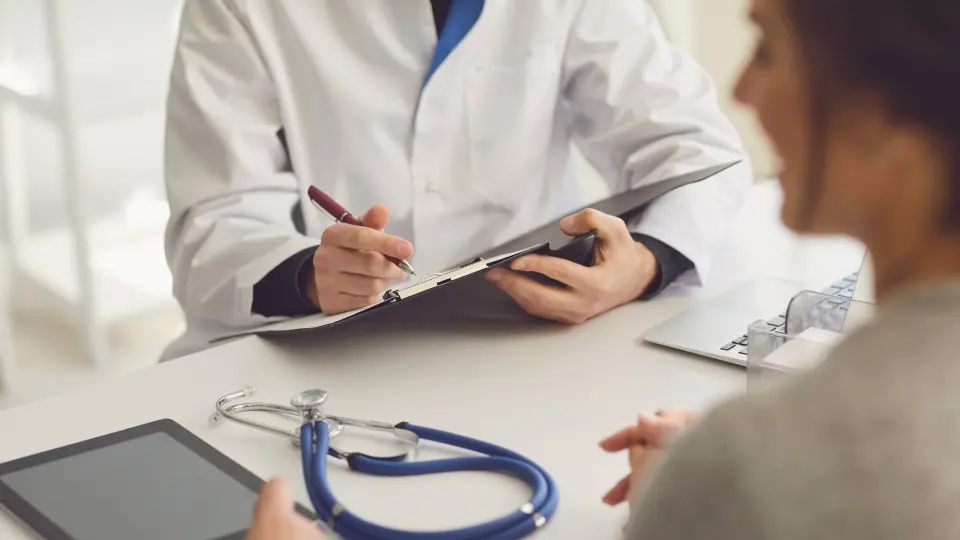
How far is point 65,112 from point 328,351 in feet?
4.24

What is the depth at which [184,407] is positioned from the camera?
0.83m

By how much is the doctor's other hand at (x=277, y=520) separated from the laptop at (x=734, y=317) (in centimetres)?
43

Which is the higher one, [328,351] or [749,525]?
[749,525]

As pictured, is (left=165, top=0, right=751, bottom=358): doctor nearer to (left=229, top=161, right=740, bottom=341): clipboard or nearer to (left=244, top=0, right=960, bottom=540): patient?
(left=229, top=161, right=740, bottom=341): clipboard

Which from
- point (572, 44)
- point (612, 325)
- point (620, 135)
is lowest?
point (612, 325)

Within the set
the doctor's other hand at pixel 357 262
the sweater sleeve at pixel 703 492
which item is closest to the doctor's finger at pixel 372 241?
the doctor's other hand at pixel 357 262

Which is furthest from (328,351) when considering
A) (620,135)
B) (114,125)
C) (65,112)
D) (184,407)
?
(114,125)

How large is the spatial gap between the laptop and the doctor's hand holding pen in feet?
0.78

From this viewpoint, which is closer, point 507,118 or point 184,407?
point 184,407

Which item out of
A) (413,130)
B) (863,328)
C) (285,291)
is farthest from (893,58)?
(413,130)

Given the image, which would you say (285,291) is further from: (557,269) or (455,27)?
(455,27)

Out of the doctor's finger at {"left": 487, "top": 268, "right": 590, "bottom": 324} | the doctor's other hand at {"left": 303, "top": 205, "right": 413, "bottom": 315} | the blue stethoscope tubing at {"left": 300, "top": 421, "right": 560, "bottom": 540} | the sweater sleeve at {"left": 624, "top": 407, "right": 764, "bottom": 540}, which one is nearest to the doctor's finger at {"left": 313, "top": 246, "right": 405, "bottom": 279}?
the doctor's other hand at {"left": 303, "top": 205, "right": 413, "bottom": 315}

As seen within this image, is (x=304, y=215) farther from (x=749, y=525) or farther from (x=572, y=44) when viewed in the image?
(x=749, y=525)

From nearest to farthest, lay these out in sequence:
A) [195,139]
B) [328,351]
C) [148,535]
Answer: [148,535] < [328,351] < [195,139]
